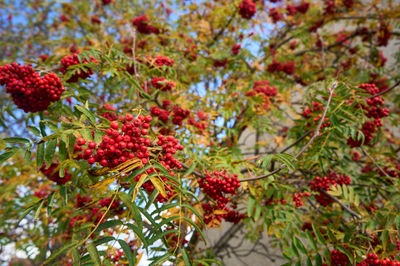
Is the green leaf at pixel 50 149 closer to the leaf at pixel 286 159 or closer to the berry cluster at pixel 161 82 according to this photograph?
the berry cluster at pixel 161 82

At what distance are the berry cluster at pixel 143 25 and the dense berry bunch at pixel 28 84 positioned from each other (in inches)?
112

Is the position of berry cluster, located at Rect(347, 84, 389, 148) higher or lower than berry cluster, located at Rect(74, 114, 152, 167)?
lower

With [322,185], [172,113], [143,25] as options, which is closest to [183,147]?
[172,113]

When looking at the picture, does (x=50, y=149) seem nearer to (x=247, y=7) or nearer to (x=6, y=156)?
(x=6, y=156)

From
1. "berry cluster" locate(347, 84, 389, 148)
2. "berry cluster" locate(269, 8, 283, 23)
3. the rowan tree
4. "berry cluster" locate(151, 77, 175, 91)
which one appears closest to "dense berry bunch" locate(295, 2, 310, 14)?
the rowan tree

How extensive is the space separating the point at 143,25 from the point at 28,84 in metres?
3.04

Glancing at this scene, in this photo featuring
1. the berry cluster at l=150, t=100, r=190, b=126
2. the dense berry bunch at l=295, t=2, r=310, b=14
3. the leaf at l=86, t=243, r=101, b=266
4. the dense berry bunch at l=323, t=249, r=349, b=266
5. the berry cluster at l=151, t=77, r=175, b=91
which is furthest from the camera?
the dense berry bunch at l=295, t=2, r=310, b=14

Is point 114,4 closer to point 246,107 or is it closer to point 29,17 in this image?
point 29,17

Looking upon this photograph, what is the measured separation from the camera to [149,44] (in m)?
5.29

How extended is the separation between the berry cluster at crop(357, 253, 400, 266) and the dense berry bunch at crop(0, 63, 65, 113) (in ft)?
9.77

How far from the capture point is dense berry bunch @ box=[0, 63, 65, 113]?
2004 mm

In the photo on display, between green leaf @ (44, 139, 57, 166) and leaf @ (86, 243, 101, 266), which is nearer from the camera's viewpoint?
leaf @ (86, 243, 101, 266)

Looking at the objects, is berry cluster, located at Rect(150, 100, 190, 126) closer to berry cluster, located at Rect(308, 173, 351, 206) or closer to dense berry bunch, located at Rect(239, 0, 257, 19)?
berry cluster, located at Rect(308, 173, 351, 206)

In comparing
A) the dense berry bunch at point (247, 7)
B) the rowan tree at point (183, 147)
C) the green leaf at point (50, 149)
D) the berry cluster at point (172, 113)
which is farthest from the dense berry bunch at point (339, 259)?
the dense berry bunch at point (247, 7)
